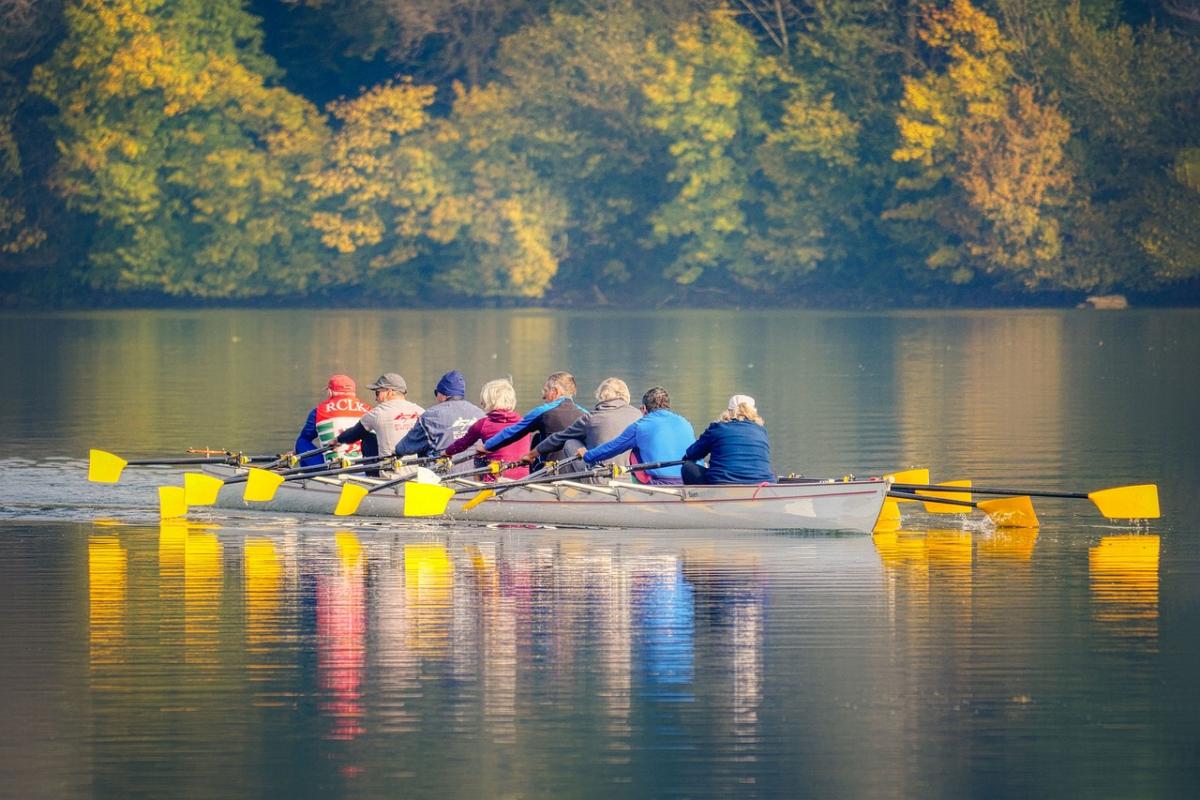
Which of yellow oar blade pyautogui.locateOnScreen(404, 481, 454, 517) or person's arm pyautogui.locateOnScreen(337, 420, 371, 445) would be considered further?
person's arm pyautogui.locateOnScreen(337, 420, 371, 445)

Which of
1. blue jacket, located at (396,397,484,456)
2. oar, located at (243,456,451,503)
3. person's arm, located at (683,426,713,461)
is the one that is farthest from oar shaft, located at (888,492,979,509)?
oar, located at (243,456,451,503)

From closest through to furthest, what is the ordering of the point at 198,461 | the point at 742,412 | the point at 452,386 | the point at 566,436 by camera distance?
the point at 742,412
the point at 566,436
the point at 452,386
the point at 198,461

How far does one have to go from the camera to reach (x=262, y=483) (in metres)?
19.8

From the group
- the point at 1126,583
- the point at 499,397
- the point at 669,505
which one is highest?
the point at 499,397

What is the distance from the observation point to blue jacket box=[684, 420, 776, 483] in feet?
58.3

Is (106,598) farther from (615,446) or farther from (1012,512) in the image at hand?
(1012,512)

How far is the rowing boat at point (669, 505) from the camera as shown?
57.0ft

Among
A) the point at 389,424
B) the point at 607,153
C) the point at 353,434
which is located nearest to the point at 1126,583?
the point at 389,424

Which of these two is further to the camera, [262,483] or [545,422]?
[262,483]

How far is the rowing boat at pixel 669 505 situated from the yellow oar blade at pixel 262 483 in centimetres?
44

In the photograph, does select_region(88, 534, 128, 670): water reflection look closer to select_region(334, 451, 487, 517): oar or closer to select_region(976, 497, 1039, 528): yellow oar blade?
select_region(334, 451, 487, 517): oar

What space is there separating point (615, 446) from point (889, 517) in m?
2.08

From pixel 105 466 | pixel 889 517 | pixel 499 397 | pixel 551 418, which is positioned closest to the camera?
pixel 889 517

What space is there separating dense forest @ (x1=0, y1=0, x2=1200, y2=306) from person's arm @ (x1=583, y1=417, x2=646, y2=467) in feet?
174
